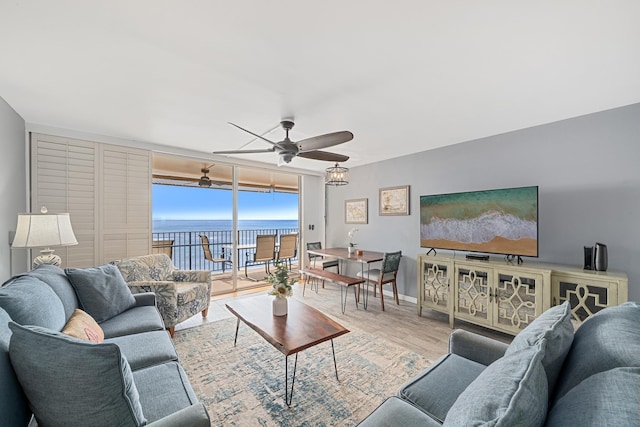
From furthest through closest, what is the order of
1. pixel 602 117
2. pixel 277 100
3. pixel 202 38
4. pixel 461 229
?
pixel 461 229, pixel 602 117, pixel 277 100, pixel 202 38

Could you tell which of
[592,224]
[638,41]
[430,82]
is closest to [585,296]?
[592,224]

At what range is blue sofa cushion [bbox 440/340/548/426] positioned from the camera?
0.63 meters

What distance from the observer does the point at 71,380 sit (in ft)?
3.03

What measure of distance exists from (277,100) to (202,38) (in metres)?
0.85

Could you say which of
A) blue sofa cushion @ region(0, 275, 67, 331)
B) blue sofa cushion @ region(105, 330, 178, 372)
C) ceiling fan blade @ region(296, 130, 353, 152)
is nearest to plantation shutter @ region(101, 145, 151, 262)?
blue sofa cushion @ region(0, 275, 67, 331)

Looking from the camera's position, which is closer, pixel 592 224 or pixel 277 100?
pixel 277 100

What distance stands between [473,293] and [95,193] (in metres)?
4.87

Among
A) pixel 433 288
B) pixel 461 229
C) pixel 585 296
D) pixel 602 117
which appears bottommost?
pixel 433 288

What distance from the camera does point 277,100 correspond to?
2.35 metres

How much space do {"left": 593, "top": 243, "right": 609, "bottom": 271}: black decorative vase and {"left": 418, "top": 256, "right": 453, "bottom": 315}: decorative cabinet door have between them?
1265 mm

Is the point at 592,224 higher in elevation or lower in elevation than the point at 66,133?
lower

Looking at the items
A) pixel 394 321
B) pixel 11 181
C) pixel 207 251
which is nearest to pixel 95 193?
pixel 11 181

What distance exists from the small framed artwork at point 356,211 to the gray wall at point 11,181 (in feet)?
15.0

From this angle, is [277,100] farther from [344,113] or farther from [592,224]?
[592,224]
